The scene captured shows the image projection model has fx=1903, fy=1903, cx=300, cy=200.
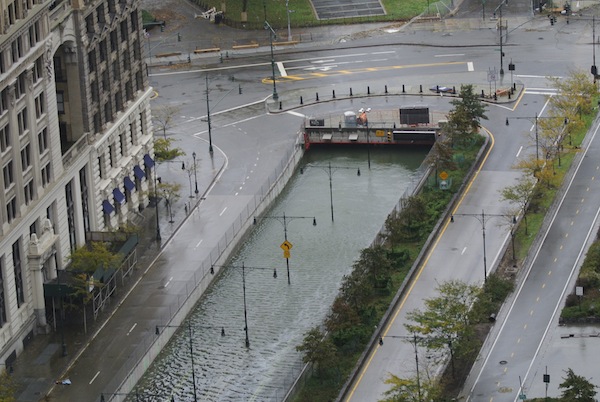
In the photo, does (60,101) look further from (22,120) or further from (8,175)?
(8,175)

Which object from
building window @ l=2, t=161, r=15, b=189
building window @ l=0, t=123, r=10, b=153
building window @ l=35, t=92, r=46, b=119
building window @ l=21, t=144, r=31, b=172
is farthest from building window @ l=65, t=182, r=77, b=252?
building window @ l=0, t=123, r=10, b=153

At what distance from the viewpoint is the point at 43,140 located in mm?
184750

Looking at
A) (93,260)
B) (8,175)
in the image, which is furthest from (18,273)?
(8,175)

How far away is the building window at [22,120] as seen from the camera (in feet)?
587

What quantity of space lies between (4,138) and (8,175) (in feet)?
11.5

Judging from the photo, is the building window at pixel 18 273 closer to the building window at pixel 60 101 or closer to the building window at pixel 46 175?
the building window at pixel 46 175

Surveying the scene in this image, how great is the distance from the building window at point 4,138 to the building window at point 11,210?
15.9 ft

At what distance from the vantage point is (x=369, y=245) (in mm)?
199500

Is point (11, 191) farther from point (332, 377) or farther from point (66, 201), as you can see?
point (332, 377)

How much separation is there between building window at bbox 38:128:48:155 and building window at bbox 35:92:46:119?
1712 mm

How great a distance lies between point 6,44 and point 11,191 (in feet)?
44.8

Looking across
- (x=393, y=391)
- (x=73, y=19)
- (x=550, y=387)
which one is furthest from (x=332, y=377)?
(x=73, y=19)

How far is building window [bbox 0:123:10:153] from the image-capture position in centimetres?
17475

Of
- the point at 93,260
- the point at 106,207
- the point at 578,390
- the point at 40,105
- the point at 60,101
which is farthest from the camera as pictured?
the point at 106,207
